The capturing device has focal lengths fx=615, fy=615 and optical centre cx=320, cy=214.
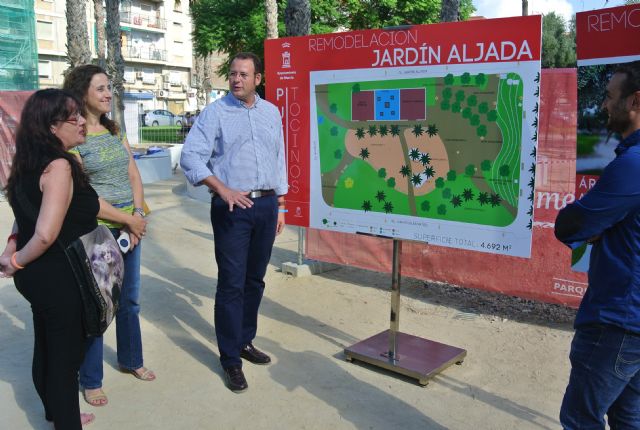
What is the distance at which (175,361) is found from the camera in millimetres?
4328

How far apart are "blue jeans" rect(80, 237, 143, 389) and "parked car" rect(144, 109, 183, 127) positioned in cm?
3909

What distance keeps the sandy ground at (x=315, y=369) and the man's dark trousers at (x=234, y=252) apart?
0.32 meters

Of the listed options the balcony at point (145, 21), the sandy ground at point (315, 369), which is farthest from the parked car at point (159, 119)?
the sandy ground at point (315, 369)

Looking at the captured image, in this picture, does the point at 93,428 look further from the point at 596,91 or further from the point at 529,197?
the point at 596,91

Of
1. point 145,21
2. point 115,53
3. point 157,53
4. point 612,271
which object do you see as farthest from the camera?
point 157,53

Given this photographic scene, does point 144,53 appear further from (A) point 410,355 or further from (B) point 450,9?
(A) point 410,355

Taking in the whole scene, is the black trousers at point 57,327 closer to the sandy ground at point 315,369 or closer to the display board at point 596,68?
the sandy ground at point 315,369

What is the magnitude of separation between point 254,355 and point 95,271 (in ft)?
5.42

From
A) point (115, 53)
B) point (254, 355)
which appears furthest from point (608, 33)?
point (115, 53)

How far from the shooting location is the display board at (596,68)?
348 cm

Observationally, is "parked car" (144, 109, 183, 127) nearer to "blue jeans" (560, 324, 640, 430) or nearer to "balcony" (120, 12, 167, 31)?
"balcony" (120, 12, 167, 31)

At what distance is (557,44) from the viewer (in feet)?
94.7

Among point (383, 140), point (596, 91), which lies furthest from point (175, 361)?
point (596, 91)

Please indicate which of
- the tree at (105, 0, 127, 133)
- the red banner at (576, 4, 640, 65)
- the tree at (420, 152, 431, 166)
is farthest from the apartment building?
the red banner at (576, 4, 640, 65)
